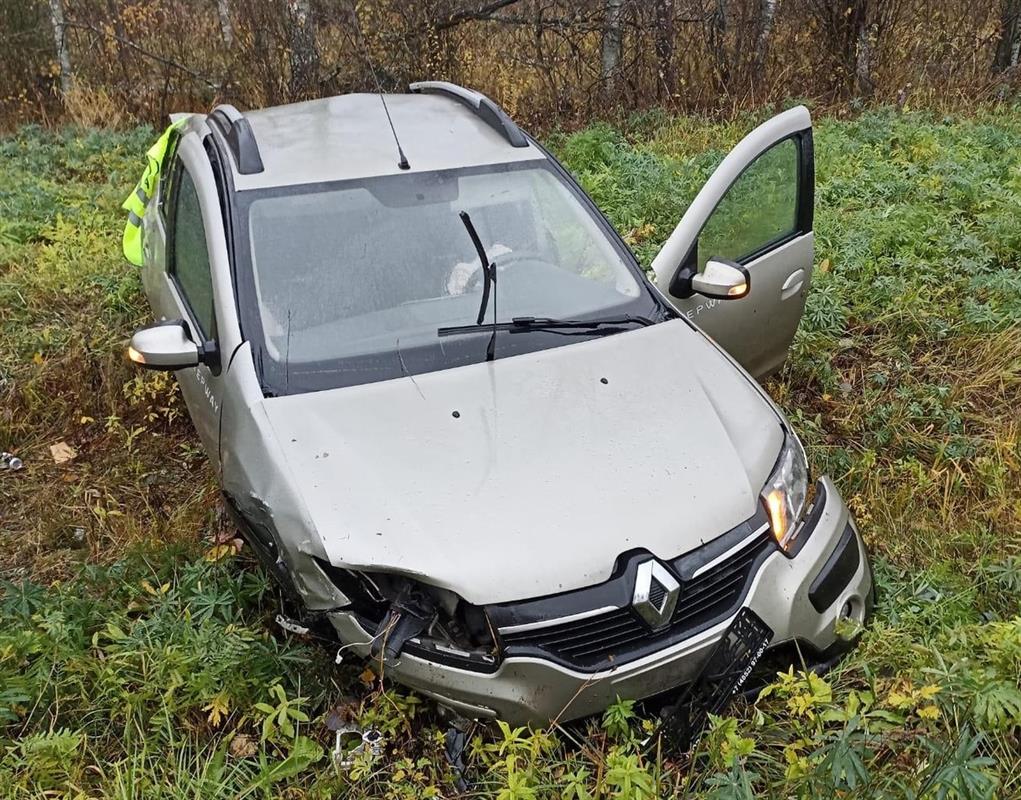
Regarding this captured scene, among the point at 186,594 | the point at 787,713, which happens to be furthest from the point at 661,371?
the point at 186,594

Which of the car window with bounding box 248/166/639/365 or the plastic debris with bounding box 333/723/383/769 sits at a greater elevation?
the car window with bounding box 248/166/639/365

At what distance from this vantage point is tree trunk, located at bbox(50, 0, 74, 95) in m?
9.91

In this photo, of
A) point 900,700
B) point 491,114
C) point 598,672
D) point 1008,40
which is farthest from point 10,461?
point 1008,40

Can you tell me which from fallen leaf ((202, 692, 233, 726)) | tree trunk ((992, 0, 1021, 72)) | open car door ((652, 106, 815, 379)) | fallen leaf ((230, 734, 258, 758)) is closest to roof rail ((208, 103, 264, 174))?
open car door ((652, 106, 815, 379))

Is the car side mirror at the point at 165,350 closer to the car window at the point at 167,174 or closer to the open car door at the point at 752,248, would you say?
the car window at the point at 167,174

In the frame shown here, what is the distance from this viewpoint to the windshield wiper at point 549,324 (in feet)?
9.32

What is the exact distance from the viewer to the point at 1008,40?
9.09 meters

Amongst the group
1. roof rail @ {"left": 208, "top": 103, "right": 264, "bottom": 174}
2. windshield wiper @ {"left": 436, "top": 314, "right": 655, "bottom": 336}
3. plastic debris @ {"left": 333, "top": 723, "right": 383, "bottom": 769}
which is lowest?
Answer: plastic debris @ {"left": 333, "top": 723, "right": 383, "bottom": 769}

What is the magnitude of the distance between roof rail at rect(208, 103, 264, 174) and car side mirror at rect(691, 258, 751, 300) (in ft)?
5.53

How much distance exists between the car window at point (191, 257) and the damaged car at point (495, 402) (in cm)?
3

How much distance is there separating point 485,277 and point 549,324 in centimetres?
28

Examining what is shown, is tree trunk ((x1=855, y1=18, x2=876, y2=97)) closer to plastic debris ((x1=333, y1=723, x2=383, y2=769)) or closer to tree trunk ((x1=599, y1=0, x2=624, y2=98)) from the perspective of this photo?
tree trunk ((x1=599, y1=0, x2=624, y2=98))

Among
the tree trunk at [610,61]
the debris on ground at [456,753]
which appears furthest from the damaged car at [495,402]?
the tree trunk at [610,61]

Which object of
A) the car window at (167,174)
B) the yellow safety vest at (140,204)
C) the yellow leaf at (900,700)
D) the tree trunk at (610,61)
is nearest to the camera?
the yellow leaf at (900,700)
